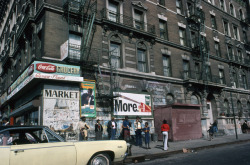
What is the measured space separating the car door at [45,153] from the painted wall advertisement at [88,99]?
8.27m

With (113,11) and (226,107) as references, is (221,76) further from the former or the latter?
(113,11)

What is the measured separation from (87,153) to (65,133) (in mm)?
7507

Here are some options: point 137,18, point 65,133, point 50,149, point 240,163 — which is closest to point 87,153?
point 50,149

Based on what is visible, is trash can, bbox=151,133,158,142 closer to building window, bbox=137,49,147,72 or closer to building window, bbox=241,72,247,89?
building window, bbox=137,49,147,72

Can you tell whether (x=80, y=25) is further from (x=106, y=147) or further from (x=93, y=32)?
(x=106, y=147)

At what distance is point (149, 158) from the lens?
372 inches

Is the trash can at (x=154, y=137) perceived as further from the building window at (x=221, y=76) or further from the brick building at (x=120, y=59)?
the building window at (x=221, y=76)

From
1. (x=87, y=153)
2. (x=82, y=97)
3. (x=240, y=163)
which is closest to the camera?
(x=87, y=153)

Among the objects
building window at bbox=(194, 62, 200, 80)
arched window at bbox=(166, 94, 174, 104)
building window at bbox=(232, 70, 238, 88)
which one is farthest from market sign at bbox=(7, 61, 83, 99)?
building window at bbox=(232, 70, 238, 88)

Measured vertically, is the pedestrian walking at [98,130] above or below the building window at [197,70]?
below

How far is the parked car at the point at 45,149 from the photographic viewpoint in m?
4.72

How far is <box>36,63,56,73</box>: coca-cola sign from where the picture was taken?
11797mm

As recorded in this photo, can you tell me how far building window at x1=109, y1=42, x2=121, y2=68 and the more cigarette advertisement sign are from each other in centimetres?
Result: 260

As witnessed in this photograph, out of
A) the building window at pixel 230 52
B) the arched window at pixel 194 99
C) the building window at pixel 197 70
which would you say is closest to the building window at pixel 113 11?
the building window at pixel 197 70
